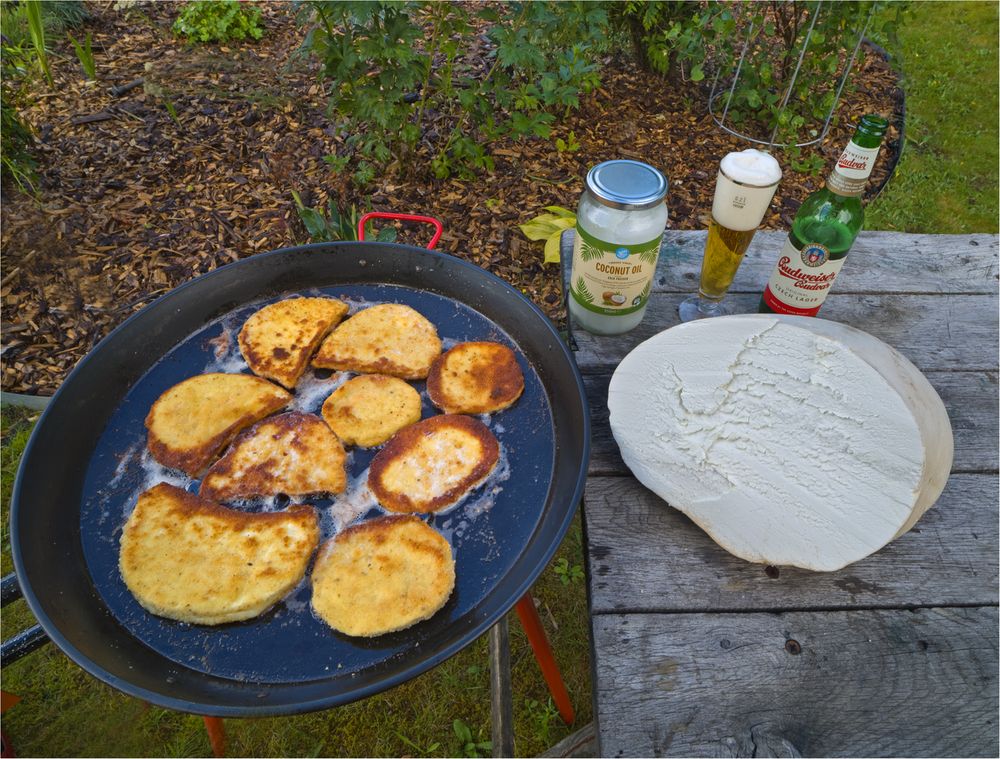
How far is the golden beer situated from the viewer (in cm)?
193

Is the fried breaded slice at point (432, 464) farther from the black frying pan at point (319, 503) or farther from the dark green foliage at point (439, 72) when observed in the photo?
the dark green foliage at point (439, 72)

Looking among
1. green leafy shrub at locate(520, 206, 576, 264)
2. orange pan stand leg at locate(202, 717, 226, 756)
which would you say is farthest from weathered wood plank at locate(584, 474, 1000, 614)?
green leafy shrub at locate(520, 206, 576, 264)

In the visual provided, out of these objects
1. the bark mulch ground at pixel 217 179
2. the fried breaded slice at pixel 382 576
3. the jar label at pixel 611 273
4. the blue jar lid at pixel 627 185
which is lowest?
the bark mulch ground at pixel 217 179

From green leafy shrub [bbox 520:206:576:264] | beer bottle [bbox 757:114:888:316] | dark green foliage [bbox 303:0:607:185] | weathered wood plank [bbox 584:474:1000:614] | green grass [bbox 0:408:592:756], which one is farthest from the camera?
green leafy shrub [bbox 520:206:576:264]

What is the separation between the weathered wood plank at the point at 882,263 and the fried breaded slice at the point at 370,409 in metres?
1.03

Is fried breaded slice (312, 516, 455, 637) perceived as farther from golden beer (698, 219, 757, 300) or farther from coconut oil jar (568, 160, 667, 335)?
golden beer (698, 219, 757, 300)

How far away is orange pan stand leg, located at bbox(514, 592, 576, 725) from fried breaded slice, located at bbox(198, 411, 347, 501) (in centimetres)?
62

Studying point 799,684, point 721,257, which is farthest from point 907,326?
point 799,684

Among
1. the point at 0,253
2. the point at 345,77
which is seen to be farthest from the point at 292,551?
the point at 0,253

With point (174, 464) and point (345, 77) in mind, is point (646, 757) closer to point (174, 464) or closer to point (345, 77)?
point (174, 464)

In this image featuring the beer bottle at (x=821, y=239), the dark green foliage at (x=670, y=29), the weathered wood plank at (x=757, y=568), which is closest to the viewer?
the weathered wood plank at (x=757, y=568)

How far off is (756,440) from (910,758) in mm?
756

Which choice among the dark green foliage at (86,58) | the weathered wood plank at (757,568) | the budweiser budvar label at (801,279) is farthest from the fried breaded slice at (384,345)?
the dark green foliage at (86,58)

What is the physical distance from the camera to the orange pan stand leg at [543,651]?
181 cm
